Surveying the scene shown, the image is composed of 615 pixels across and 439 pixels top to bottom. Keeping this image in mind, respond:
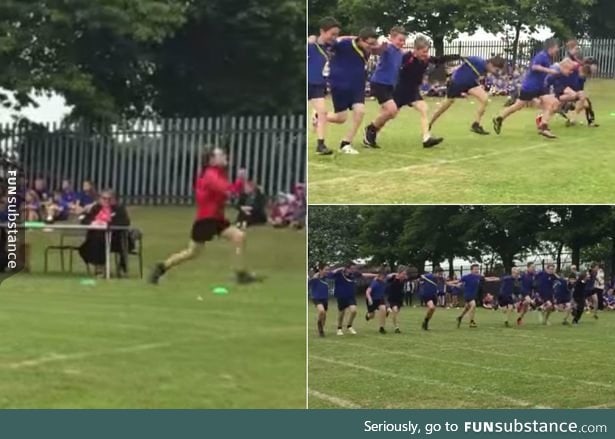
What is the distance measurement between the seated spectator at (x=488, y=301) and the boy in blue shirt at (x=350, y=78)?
97cm

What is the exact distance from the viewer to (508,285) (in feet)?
15.3

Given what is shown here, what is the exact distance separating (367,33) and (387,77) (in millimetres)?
233

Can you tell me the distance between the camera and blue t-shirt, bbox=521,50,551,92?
4.47 m

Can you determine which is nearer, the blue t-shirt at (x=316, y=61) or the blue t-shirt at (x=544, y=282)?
the blue t-shirt at (x=316, y=61)

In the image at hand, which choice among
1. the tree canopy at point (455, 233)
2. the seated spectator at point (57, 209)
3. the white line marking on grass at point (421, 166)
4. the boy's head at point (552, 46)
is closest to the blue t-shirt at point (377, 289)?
the tree canopy at point (455, 233)

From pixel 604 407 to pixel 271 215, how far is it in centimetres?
186

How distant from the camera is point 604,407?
443cm

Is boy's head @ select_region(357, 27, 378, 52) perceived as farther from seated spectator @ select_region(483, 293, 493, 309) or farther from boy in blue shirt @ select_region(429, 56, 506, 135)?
seated spectator @ select_region(483, 293, 493, 309)

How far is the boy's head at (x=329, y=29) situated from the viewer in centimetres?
445

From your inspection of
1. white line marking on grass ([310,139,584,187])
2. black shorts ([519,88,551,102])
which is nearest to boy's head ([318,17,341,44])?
white line marking on grass ([310,139,584,187])

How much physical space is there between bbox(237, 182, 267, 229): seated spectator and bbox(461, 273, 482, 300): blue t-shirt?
105 cm

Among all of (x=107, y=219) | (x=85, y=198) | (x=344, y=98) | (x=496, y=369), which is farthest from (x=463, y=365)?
(x=85, y=198)

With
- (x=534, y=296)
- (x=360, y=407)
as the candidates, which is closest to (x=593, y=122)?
(x=534, y=296)

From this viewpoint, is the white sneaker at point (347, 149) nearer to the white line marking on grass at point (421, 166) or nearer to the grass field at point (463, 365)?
the white line marking on grass at point (421, 166)
